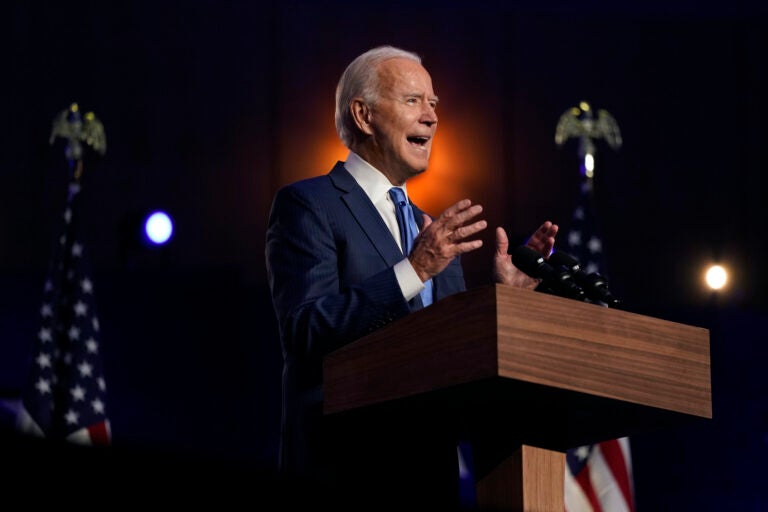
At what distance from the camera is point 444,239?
6.73ft

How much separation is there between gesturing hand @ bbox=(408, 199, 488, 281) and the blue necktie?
0.32 meters

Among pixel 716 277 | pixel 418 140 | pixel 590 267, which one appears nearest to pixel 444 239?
pixel 418 140

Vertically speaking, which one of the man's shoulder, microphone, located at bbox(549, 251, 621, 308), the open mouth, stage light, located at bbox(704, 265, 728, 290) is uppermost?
stage light, located at bbox(704, 265, 728, 290)

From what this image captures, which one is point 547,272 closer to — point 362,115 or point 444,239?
point 444,239

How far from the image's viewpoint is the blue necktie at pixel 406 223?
7.95ft

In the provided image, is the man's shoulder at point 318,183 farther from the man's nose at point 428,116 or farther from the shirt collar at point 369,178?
the man's nose at point 428,116

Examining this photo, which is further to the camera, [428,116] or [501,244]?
[428,116]

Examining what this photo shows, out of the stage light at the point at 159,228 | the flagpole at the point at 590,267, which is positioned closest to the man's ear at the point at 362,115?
the flagpole at the point at 590,267

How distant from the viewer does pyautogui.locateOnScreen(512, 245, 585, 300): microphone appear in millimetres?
2023

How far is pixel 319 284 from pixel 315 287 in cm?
1

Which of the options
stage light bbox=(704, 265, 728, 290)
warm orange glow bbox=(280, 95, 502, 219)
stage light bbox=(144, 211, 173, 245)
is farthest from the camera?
stage light bbox=(704, 265, 728, 290)

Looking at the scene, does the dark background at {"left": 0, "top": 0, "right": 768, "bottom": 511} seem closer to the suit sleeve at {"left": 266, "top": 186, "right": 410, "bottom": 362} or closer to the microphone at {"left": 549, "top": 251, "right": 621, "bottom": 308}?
the suit sleeve at {"left": 266, "top": 186, "right": 410, "bottom": 362}

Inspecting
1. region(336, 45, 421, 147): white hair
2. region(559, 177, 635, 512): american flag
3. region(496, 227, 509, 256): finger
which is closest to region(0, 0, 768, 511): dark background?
region(559, 177, 635, 512): american flag

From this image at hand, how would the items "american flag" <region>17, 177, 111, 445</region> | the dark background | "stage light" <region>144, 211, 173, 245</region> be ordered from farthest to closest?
1. the dark background
2. "stage light" <region>144, 211, 173, 245</region>
3. "american flag" <region>17, 177, 111, 445</region>
